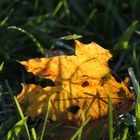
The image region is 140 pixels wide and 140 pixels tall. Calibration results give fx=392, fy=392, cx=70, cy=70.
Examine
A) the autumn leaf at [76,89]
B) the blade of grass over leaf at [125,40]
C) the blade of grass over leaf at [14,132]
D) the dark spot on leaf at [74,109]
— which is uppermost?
the blade of grass over leaf at [125,40]

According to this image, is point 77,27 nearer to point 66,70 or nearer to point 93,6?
point 93,6

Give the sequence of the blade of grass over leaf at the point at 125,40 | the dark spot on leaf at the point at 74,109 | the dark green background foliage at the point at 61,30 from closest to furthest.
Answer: the dark spot on leaf at the point at 74,109 < the dark green background foliage at the point at 61,30 < the blade of grass over leaf at the point at 125,40

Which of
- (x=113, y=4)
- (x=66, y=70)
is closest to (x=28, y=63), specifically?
(x=66, y=70)

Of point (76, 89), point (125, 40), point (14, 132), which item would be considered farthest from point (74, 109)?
point (125, 40)

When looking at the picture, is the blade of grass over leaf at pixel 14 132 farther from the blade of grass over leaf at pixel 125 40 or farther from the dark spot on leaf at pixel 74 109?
the blade of grass over leaf at pixel 125 40

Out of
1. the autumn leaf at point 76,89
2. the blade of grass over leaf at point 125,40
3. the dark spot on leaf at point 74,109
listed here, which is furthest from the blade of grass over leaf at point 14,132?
the blade of grass over leaf at point 125,40

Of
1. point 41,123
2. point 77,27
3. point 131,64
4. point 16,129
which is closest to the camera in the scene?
point 16,129

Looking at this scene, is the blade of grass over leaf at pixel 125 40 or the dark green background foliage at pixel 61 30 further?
the blade of grass over leaf at pixel 125 40
